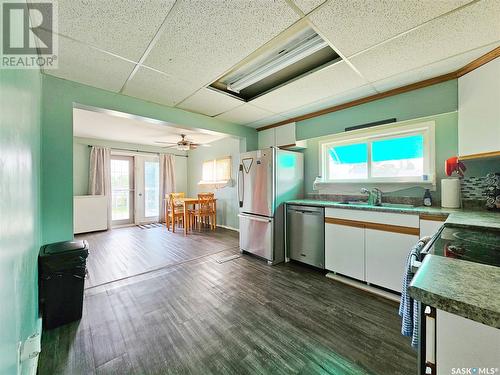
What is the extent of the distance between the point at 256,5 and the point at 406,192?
261 cm

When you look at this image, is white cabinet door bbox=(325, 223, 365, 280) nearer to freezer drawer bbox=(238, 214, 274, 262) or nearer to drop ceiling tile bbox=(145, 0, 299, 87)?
freezer drawer bbox=(238, 214, 274, 262)

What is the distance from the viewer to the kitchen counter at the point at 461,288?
0.47 metres

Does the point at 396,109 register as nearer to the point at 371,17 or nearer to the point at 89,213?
the point at 371,17

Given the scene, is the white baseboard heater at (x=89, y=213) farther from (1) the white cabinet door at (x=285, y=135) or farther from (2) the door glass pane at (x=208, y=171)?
(1) the white cabinet door at (x=285, y=135)

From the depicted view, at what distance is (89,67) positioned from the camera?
6.52 feet

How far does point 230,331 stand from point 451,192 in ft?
8.46

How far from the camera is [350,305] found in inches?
79.4

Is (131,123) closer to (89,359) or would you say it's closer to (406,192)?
(89,359)

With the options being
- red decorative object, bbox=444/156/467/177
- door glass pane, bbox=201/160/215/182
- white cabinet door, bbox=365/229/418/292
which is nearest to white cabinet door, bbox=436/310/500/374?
white cabinet door, bbox=365/229/418/292

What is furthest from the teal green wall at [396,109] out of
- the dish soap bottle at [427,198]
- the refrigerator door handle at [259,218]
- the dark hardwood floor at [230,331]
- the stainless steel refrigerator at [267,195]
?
the dark hardwood floor at [230,331]

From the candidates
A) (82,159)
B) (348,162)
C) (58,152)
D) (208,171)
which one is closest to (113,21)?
(58,152)

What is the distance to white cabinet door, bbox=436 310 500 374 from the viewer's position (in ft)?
1.54

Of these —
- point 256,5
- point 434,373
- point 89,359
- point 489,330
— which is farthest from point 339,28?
point 89,359

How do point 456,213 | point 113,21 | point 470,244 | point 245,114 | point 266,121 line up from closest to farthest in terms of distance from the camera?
1. point 470,244
2. point 113,21
3. point 456,213
4. point 245,114
5. point 266,121
